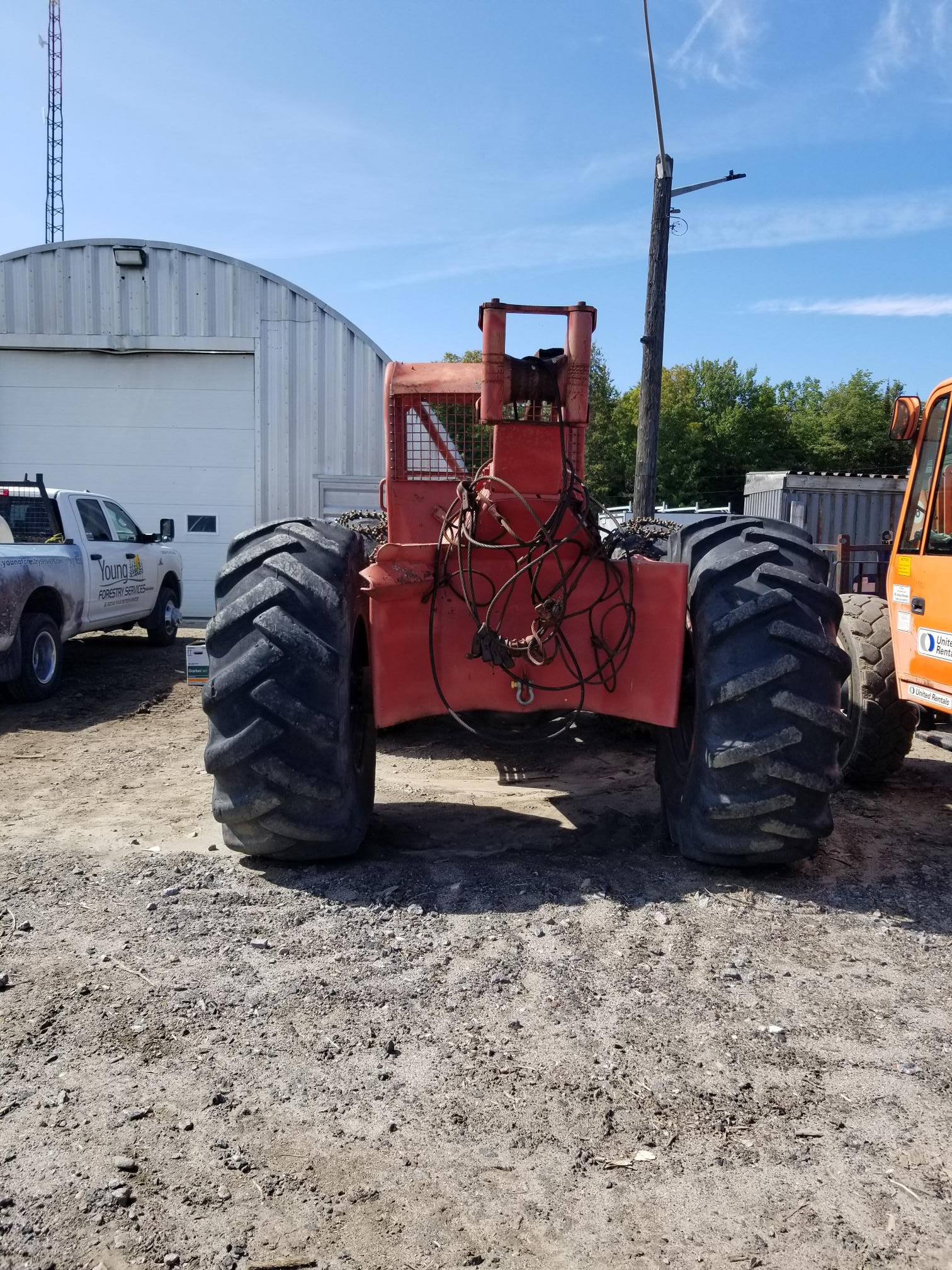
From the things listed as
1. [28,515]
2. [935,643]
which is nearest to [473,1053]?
[935,643]

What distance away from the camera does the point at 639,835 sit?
4.73 metres

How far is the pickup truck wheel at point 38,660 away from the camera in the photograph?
27.5 ft

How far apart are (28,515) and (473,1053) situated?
8.44 metres

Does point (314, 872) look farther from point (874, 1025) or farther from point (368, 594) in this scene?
point (874, 1025)

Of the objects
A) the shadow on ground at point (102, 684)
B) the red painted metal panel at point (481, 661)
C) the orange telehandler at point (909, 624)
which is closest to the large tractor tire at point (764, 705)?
the red painted metal panel at point (481, 661)

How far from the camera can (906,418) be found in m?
5.21

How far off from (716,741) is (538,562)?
103cm

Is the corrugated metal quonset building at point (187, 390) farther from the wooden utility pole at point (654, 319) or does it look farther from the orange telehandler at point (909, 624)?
the orange telehandler at point (909, 624)

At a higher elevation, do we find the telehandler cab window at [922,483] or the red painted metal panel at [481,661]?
the telehandler cab window at [922,483]

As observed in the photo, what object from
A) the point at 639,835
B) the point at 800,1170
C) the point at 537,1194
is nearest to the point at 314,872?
the point at 639,835

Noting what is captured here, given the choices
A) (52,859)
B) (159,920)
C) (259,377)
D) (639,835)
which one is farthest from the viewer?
(259,377)

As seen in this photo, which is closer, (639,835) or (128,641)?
(639,835)

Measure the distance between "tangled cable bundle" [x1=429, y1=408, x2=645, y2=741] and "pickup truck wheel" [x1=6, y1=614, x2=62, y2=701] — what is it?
18.1ft

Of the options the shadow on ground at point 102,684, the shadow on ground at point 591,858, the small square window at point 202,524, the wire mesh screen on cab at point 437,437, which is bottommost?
the shadow on ground at point 102,684
